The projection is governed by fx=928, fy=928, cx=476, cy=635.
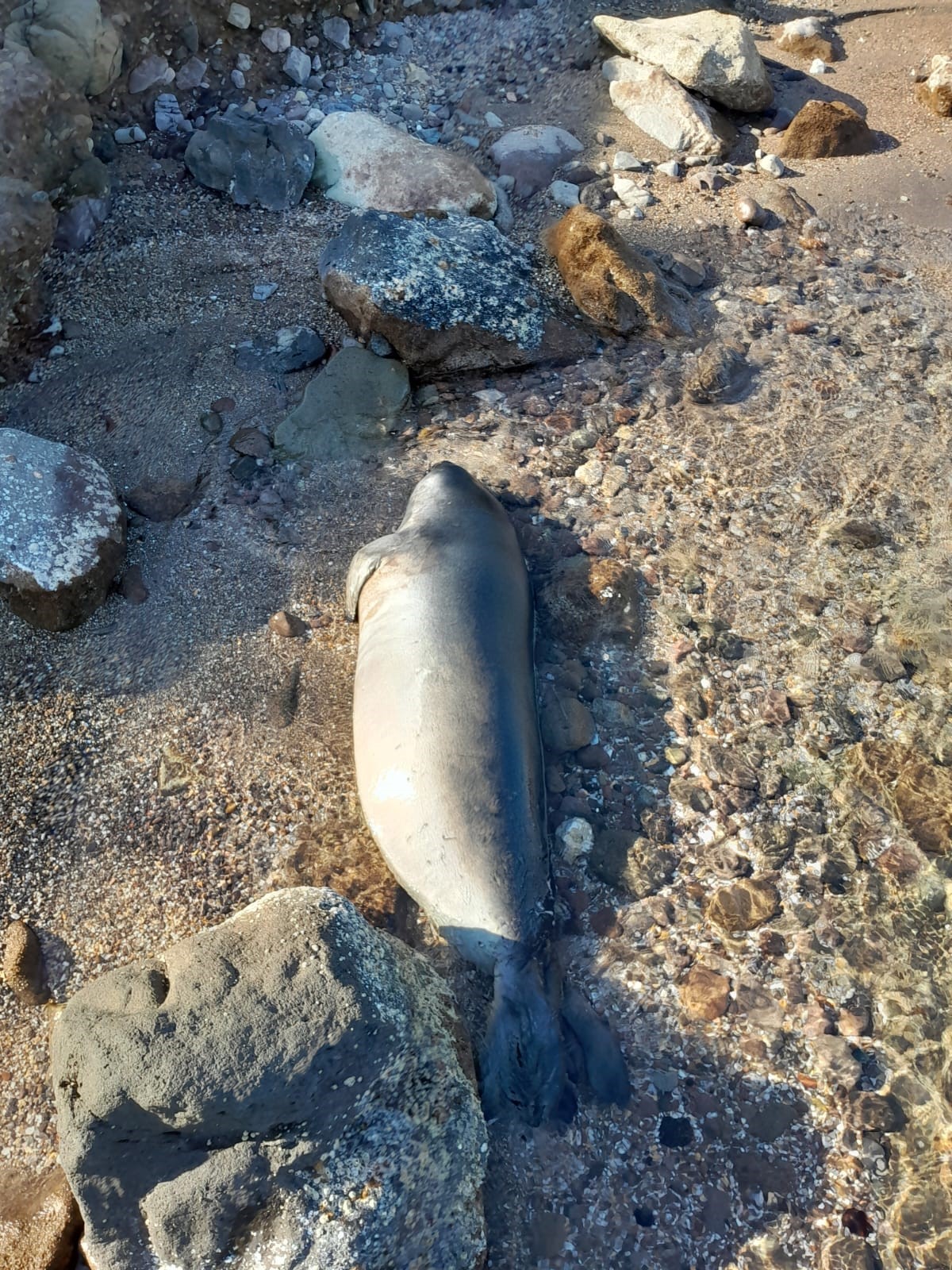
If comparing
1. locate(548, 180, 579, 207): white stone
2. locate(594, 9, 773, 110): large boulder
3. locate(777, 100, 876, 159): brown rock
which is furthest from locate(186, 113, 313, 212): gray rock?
locate(777, 100, 876, 159): brown rock

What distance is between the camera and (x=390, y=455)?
382cm

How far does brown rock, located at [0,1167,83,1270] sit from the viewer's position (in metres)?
2.13

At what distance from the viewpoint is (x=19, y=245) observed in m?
4.04

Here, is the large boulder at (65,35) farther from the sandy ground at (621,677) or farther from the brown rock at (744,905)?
the brown rock at (744,905)

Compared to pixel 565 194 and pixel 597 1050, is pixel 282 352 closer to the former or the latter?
pixel 565 194

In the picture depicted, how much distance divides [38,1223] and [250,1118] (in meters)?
0.76

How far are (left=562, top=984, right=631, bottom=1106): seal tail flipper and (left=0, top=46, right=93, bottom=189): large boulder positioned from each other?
13.7ft

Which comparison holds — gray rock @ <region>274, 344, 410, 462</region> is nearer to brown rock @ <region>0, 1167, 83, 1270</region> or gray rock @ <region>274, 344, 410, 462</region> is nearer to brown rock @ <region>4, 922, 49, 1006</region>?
brown rock @ <region>4, 922, 49, 1006</region>

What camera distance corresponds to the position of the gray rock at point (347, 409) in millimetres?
3797

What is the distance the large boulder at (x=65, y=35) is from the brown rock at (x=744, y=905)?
4585 mm

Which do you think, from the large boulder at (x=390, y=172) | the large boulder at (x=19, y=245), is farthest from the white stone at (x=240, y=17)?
the large boulder at (x=19, y=245)

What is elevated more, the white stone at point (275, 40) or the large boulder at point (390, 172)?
the white stone at point (275, 40)

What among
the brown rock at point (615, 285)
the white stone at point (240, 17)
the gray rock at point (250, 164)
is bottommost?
the gray rock at point (250, 164)

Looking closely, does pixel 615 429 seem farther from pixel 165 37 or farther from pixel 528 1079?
pixel 165 37
